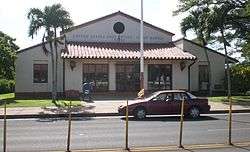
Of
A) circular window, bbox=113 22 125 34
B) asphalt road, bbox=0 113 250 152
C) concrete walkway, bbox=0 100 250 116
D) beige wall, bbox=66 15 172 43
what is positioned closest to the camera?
asphalt road, bbox=0 113 250 152

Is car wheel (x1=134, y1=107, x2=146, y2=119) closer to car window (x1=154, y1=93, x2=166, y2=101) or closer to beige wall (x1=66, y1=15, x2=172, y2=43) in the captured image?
car window (x1=154, y1=93, x2=166, y2=101)

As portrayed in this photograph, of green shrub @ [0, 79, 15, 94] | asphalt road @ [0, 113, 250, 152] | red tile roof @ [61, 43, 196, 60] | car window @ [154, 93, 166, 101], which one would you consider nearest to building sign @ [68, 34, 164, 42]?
red tile roof @ [61, 43, 196, 60]

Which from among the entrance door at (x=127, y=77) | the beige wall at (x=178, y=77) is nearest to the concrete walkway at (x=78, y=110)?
the entrance door at (x=127, y=77)

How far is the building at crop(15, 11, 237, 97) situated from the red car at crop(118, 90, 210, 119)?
1409 cm

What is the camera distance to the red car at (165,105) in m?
23.0

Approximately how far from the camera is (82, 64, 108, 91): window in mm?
38719

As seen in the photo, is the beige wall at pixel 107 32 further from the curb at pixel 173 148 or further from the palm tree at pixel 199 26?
the curb at pixel 173 148

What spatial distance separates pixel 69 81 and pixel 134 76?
16.9ft

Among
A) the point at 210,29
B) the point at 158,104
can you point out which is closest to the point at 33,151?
the point at 158,104

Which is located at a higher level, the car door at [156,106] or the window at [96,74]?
the window at [96,74]

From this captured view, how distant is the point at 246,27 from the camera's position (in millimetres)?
38656

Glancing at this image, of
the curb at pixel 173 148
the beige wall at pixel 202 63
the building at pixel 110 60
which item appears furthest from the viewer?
the beige wall at pixel 202 63

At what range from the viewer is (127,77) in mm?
39469

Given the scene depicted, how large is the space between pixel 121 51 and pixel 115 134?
22.5 metres
